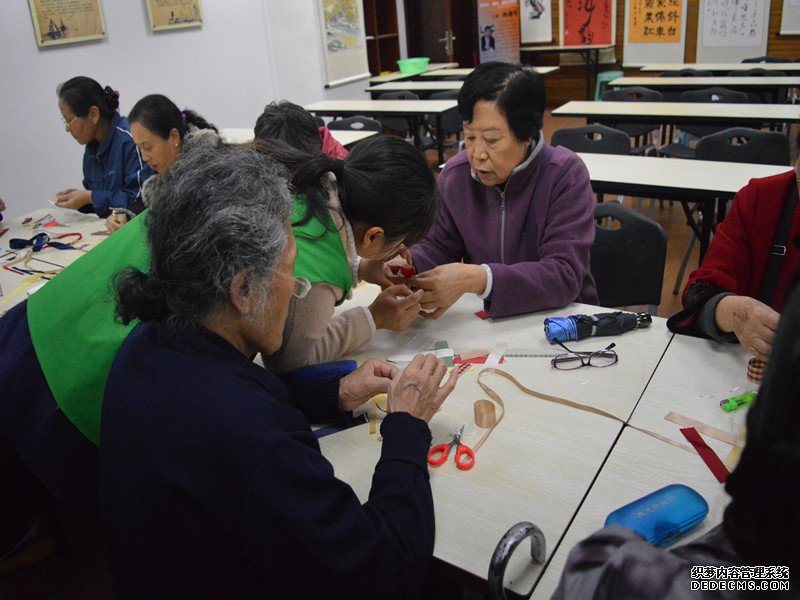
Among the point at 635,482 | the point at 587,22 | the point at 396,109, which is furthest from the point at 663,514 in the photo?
the point at 587,22

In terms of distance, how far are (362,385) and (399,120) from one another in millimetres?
5018

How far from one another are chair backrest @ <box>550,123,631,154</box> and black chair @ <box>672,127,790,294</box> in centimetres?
42

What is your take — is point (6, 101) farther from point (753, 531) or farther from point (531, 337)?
point (753, 531)

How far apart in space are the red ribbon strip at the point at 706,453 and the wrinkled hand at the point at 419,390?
0.45 m

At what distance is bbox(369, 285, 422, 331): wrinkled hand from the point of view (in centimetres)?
158

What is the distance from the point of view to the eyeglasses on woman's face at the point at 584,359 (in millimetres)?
1419

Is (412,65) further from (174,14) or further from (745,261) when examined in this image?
(745,261)

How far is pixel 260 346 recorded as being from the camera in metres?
1.03

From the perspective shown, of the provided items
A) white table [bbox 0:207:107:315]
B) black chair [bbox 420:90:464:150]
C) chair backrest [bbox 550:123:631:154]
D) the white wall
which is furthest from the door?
white table [bbox 0:207:107:315]

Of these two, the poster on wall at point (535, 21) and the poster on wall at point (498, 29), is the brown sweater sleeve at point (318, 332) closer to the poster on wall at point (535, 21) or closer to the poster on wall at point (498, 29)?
the poster on wall at point (498, 29)

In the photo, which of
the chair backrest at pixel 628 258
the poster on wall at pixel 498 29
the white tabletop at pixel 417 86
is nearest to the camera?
the chair backrest at pixel 628 258

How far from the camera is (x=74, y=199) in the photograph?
10.3 ft

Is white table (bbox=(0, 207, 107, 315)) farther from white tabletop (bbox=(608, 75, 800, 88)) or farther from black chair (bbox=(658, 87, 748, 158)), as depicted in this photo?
white tabletop (bbox=(608, 75, 800, 88))

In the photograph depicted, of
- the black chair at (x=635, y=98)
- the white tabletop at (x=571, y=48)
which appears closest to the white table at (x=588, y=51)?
the white tabletop at (x=571, y=48)
